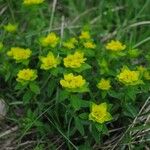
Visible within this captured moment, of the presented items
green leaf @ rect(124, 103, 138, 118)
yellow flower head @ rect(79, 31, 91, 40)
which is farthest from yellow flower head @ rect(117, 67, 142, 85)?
yellow flower head @ rect(79, 31, 91, 40)

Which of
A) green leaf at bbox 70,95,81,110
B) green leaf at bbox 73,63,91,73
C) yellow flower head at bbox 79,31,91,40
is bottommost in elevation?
green leaf at bbox 70,95,81,110

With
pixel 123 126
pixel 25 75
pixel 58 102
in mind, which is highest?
pixel 25 75

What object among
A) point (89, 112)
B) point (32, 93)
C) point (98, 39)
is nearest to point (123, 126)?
point (89, 112)

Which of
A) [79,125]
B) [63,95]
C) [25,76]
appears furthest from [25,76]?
[79,125]

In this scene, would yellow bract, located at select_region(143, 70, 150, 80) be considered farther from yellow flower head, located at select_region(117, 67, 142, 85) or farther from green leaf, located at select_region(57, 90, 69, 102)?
green leaf, located at select_region(57, 90, 69, 102)

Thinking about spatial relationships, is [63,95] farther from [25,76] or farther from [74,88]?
[25,76]

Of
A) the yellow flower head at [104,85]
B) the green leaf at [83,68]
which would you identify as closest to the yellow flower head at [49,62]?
the green leaf at [83,68]

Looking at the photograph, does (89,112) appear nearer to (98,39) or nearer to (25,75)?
(25,75)
